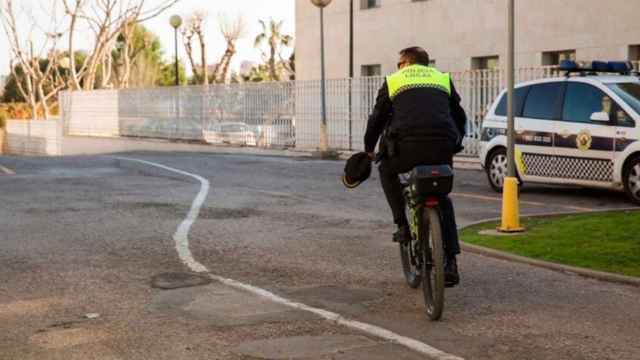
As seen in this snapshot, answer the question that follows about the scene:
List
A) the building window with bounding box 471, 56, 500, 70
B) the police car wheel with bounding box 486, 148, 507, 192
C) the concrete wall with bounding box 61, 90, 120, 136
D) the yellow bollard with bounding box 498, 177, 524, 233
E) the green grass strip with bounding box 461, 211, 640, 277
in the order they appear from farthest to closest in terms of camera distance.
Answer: the concrete wall with bounding box 61, 90, 120, 136
the building window with bounding box 471, 56, 500, 70
the police car wheel with bounding box 486, 148, 507, 192
the yellow bollard with bounding box 498, 177, 524, 233
the green grass strip with bounding box 461, 211, 640, 277

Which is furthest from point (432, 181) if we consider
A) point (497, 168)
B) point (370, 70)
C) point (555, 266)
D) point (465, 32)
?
point (370, 70)

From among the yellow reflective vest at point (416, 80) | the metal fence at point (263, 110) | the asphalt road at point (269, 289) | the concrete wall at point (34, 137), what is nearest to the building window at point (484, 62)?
the metal fence at point (263, 110)

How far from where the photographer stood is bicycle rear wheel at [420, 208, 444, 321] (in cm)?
605

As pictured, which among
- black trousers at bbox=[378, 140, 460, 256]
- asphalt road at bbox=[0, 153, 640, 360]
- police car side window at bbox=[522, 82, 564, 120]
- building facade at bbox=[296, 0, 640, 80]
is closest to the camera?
asphalt road at bbox=[0, 153, 640, 360]

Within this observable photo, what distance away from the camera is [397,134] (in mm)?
6469

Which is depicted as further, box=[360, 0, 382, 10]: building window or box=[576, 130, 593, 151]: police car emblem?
box=[360, 0, 382, 10]: building window

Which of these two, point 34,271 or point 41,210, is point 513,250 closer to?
point 34,271

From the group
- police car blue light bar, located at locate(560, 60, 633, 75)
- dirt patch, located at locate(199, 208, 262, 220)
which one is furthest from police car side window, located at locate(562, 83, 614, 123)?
dirt patch, located at locate(199, 208, 262, 220)

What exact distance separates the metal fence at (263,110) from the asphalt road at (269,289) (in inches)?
392

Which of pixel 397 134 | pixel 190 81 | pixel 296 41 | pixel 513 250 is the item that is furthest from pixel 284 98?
pixel 190 81

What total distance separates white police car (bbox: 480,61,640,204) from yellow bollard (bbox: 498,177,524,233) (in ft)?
11.2

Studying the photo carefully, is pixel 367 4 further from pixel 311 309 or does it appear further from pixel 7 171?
pixel 311 309

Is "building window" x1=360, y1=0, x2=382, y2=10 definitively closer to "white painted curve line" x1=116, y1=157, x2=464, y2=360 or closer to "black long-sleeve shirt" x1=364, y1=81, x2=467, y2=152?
"white painted curve line" x1=116, y1=157, x2=464, y2=360

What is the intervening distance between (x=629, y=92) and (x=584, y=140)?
35.4 inches
